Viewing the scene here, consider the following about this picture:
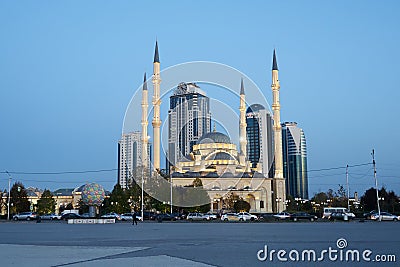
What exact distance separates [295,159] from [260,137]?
78.0ft

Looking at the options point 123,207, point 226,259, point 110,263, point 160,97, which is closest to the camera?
point 110,263

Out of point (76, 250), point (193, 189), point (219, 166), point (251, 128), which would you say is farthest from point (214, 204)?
point (76, 250)

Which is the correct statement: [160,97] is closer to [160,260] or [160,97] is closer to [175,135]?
[175,135]

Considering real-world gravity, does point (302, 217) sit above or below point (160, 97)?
below

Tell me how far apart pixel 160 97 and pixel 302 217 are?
117 ft

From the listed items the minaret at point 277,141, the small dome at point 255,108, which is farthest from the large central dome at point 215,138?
the small dome at point 255,108

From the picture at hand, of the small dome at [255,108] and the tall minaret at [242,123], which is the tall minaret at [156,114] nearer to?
the tall minaret at [242,123]

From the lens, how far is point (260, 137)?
141500 mm

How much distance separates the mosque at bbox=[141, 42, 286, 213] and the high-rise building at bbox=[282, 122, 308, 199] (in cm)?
6046

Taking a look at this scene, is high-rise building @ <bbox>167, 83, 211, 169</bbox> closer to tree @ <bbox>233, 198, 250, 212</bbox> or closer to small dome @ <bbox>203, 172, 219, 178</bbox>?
small dome @ <bbox>203, 172, 219, 178</bbox>

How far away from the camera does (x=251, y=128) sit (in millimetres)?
146875

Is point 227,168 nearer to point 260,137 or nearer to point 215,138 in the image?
point 215,138

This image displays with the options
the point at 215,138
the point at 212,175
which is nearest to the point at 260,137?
the point at 215,138

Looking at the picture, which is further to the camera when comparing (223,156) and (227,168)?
(223,156)
